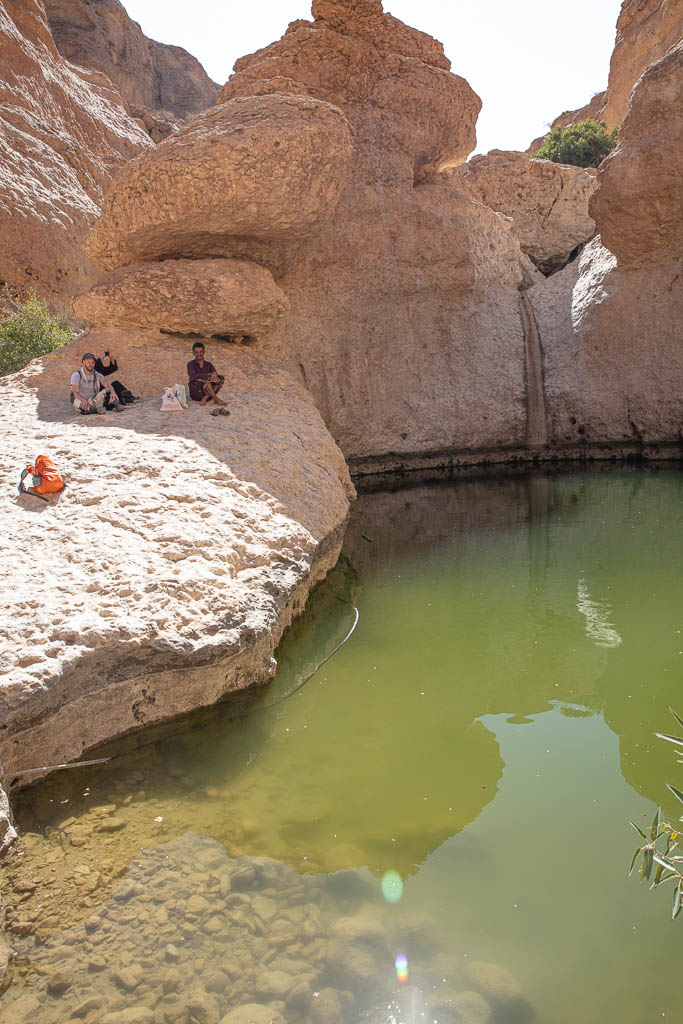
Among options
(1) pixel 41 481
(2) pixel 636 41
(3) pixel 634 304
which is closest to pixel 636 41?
(2) pixel 636 41

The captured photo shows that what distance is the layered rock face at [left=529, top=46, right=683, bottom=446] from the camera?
33.2 ft

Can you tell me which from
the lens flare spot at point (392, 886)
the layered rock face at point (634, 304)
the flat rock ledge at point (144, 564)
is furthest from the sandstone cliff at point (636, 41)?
the lens flare spot at point (392, 886)

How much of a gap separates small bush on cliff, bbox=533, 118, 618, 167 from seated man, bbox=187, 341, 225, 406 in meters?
16.7

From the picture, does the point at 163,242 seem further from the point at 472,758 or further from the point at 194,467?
the point at 472,758

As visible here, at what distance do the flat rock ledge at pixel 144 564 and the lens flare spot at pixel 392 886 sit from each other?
1459mm

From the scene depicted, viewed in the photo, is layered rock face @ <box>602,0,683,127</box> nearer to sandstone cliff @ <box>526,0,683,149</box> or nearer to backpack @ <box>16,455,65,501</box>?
sandstone cliff @ <box>526,0,683,149</box>

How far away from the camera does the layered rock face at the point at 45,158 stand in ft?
38.2

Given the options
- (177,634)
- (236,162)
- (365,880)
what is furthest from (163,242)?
(365,880)

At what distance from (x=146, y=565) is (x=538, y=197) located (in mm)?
13990

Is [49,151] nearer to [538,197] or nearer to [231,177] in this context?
[231,177]

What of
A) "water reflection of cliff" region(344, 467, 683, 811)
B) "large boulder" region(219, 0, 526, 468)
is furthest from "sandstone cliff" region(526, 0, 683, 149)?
"water reflection of cliff" region(344, 467, 683, 811)

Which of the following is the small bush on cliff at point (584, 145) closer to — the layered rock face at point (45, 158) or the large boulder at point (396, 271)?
the large boulder at point (396, 271)

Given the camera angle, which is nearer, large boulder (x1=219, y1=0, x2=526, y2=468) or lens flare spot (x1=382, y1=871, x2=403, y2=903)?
lens flare spot (x1=382, y1=871, x2=403, y2=903)

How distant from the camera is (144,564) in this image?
3.65 metres
